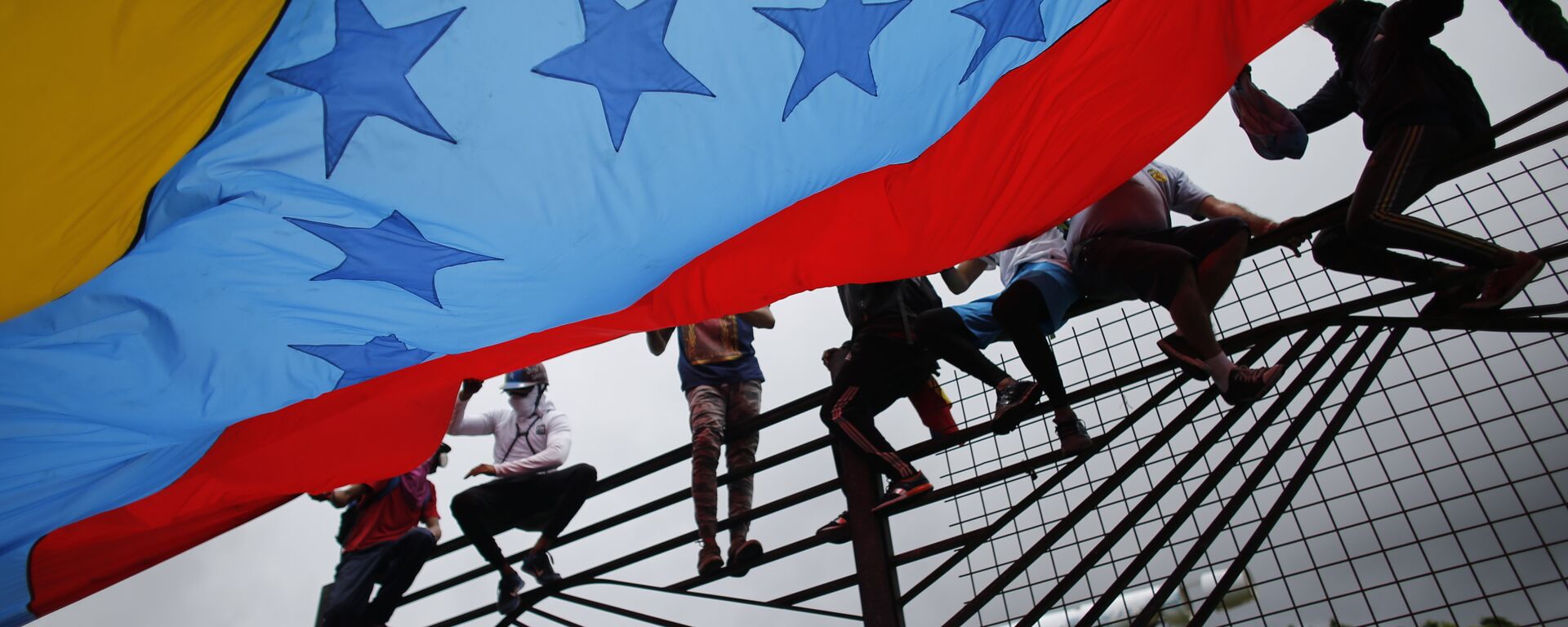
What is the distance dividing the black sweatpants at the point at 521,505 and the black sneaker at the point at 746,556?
1008 millimetres

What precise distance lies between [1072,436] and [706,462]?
1737 mm

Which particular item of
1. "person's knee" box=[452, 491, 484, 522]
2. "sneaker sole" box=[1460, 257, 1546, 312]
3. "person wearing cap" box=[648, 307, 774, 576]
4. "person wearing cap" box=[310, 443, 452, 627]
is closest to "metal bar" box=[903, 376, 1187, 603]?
"sneaker sole" box=[1460, 257, 1546, 312]

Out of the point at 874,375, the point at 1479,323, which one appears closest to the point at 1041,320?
the point at 874,375

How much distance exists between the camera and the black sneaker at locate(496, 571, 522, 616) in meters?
4.40

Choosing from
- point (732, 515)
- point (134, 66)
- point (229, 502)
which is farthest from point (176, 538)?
point (134, 66)

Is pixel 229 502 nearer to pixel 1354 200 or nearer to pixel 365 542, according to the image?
pixel 365 542

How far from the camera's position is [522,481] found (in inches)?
184

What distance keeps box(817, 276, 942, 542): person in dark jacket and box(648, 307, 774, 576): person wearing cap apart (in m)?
0.61

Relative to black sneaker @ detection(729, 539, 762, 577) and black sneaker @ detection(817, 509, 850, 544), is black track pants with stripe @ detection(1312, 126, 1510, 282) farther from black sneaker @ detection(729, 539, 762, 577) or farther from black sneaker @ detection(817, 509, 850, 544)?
black sneaker @ detection(729, 539, 762, 577)

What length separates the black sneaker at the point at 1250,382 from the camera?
2658mm

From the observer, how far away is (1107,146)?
292 centimetres

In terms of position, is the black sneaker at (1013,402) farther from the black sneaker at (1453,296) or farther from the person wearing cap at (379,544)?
the person wearing cap at (379,544)

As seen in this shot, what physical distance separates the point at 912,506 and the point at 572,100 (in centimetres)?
189

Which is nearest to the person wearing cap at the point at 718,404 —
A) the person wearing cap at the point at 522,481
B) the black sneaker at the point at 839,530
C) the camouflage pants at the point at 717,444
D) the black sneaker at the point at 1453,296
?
the camouflage pants at the point at 717,444
